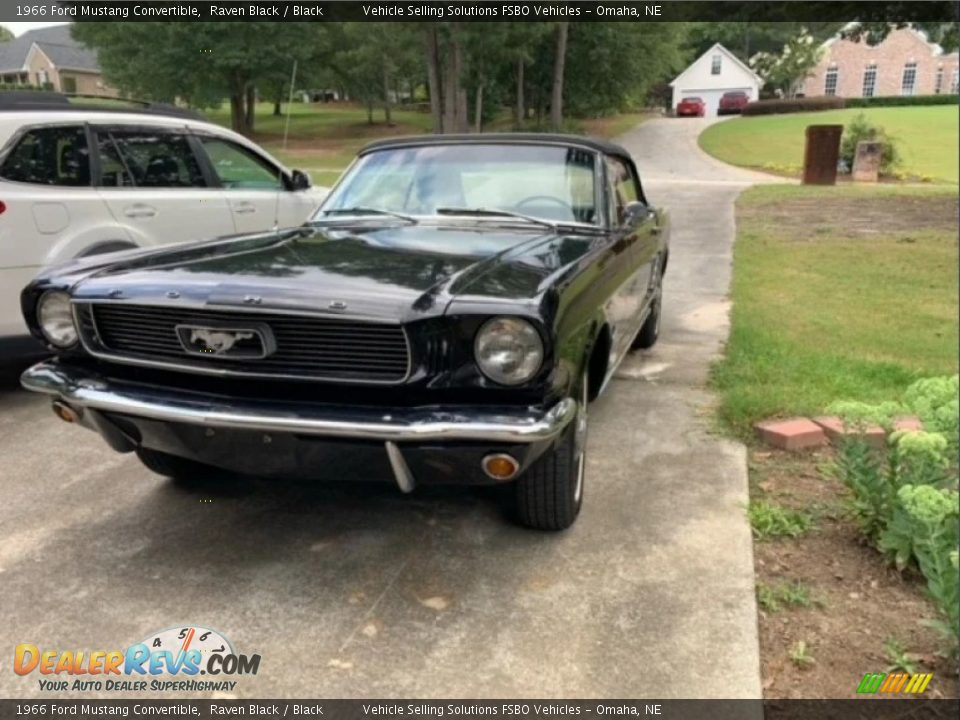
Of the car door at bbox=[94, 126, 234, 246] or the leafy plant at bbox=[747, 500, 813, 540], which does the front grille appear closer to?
the leafy plant at bbox=[747, 500, 813, 540]

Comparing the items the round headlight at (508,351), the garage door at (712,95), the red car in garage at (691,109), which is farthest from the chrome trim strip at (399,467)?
the garage door at (712,95)

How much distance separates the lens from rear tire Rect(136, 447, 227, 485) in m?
3.63

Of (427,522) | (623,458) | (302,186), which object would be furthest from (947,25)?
→ (427,522)

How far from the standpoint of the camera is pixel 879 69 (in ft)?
215

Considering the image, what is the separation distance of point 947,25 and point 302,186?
475 inches

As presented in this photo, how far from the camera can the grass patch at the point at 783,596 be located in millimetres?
2777

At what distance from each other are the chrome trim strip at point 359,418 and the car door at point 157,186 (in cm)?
310

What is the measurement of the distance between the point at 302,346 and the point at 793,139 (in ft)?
114

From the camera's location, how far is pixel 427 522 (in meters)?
3.39

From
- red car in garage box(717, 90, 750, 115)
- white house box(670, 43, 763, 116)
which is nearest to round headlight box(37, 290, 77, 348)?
red car in garage box(717, 90, 750, 115)

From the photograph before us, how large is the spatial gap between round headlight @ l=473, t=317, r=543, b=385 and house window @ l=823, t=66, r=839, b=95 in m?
78.3

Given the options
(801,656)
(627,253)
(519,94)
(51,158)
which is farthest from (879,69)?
(801,656)

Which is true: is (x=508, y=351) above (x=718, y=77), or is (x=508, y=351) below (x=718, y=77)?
below

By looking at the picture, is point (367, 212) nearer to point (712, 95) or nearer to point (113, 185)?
point (113, 185)
